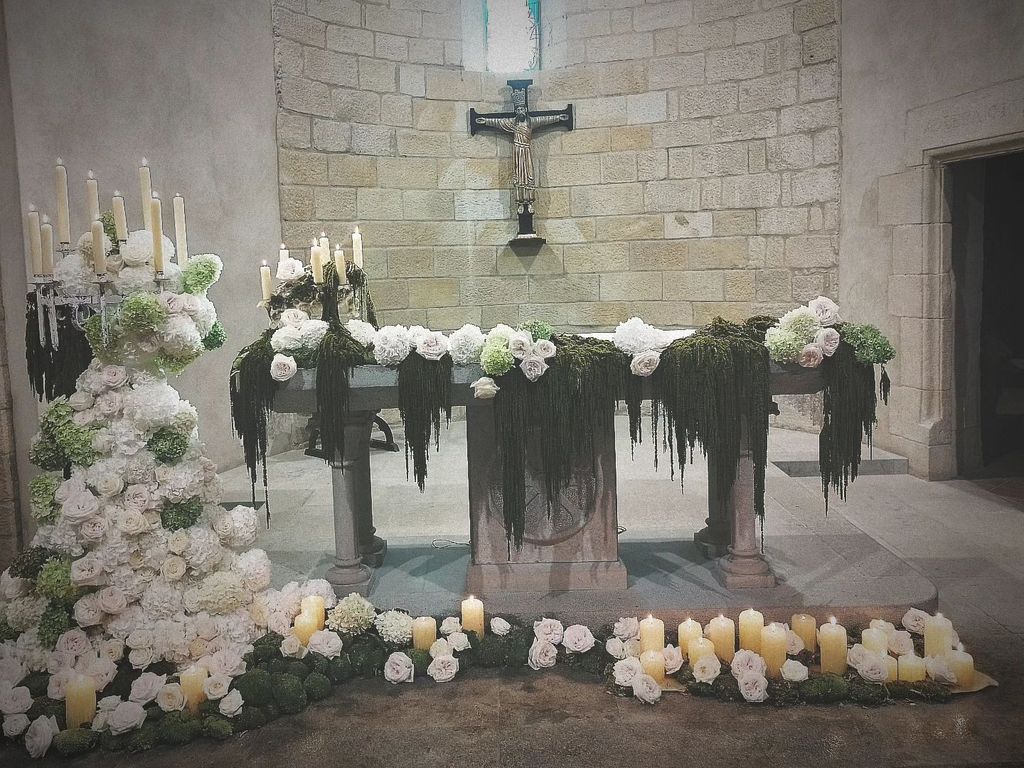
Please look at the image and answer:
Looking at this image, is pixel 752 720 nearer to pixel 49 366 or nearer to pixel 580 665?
pixel 580 665

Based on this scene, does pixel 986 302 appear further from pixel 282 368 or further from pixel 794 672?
pixel 282 368

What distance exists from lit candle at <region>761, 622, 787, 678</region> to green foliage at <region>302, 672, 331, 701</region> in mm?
1551

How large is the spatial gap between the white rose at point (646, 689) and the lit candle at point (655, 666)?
5 cm

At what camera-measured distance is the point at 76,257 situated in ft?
10.6

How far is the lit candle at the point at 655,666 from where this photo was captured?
10.1 ft

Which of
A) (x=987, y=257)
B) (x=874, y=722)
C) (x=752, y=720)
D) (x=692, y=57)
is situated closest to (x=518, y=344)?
(x=752, y=720)

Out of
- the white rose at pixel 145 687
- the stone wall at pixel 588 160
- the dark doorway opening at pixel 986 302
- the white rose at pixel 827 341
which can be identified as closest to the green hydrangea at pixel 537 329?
the white rose at pixel 827 341

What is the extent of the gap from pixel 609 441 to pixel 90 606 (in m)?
2.05

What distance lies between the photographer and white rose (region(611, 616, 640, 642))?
10.8ft

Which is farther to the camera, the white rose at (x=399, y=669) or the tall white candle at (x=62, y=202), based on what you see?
the white rose at (x=399, y=669)

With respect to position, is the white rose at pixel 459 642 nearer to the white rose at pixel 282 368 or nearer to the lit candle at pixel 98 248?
the white rose at pixel 282 368

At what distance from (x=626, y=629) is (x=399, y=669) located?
85 cm

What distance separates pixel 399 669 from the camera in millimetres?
3164

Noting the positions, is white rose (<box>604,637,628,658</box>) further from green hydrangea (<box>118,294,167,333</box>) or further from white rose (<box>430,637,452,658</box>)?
green hydrangea (<box>118,294,167,333</box>)
